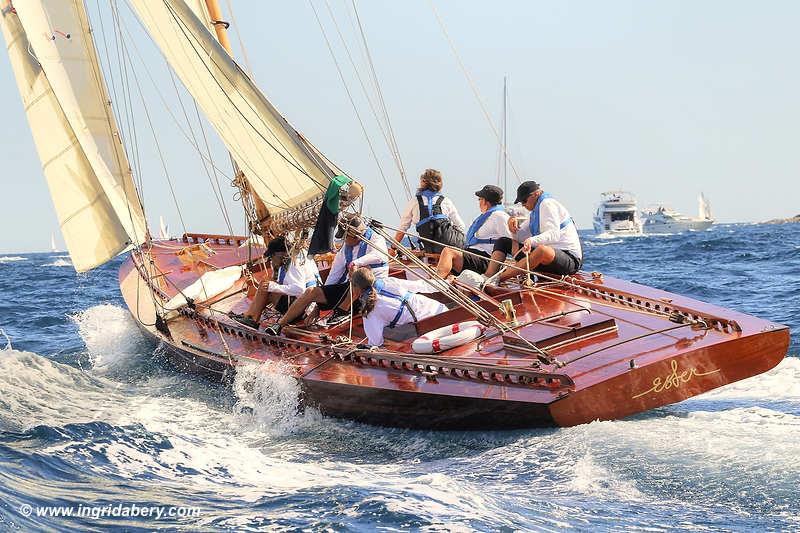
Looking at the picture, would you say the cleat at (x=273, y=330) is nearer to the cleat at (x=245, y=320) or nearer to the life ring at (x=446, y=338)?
the cleat at (x=245, y=320)

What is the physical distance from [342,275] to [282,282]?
0.94 meters

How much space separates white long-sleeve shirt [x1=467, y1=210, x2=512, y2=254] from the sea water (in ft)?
10.0

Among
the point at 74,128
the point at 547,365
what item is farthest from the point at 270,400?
the point at 74,128

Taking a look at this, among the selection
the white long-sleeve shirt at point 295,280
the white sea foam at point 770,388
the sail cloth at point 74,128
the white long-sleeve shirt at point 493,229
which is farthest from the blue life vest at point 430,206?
the sail cloth at point 74,128

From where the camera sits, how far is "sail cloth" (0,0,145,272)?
511 inches

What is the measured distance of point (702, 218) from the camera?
3625 inches

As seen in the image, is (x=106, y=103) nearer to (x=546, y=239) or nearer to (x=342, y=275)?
(x=342, y=275)

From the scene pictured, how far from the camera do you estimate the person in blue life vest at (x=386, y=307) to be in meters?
8.08

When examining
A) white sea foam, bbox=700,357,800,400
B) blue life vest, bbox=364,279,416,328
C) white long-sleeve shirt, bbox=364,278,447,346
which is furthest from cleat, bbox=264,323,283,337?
white sea foam, bbox=700,357,800,400

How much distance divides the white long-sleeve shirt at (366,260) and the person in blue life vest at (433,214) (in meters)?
1.83

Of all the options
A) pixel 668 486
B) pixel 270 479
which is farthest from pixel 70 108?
pixel 668 486

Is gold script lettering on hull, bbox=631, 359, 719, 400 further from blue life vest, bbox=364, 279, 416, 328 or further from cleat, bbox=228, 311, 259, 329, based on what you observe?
cleat, bbox=228, 311, 259, 329

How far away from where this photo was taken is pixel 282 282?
9.94m

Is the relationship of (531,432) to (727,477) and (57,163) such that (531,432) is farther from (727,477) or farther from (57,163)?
(57,163)
